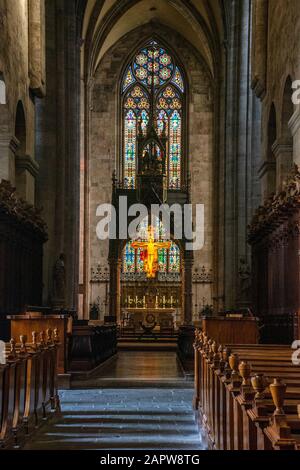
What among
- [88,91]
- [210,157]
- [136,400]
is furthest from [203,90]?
[136,400]

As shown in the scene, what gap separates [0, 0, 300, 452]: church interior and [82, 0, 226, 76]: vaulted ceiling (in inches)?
4.0

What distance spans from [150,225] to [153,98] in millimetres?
10446

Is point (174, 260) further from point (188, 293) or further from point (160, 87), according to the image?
point (160, 87)

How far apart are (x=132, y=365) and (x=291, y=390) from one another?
11866 millimetres

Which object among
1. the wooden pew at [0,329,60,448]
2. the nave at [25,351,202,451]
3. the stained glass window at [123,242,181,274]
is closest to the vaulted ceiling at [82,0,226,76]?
the stained glass window at [123,242,181,274]

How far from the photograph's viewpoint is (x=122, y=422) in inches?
322

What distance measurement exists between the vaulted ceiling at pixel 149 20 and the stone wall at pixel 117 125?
0.54 m

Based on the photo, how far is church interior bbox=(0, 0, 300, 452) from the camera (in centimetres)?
716

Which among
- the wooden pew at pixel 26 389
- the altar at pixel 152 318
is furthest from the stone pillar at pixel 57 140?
the wooden pew at pixel 26 389

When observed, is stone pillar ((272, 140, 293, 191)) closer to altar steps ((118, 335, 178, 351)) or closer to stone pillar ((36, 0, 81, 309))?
stone pillar ((36, 0, 81, 309))

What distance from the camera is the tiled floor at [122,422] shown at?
6883mm

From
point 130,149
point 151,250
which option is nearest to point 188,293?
point 151,250

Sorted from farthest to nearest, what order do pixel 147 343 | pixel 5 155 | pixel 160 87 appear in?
pixel 160 87 → pixel 147 343 → pixel 5 155

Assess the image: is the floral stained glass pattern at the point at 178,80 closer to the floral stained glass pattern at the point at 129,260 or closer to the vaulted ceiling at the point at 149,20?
the vaulted ceiling at the point at 149,20
